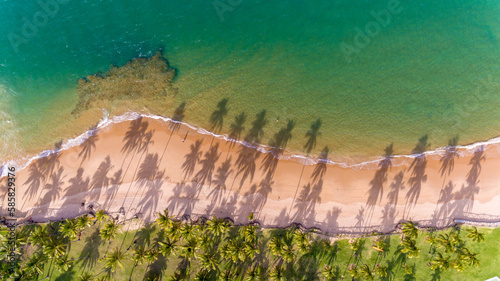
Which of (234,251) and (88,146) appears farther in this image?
(88,146)

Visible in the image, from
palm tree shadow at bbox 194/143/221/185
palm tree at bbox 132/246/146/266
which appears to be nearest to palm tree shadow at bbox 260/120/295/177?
palm tree shadow at bbox 194/143/221/185

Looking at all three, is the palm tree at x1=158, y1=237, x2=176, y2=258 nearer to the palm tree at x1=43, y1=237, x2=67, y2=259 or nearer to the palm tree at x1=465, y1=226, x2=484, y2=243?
the palm tree at x1=43, y1=237, x2=67, y2=259

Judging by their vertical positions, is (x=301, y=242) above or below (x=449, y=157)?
below

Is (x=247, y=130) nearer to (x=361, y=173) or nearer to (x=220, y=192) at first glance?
(x=220, y=192)

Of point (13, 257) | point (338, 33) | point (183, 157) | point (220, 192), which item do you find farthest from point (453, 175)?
point (13, 257)

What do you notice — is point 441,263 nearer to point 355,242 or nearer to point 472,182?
point 355,242

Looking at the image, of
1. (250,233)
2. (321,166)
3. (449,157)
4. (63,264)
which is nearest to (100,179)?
(63,264)
